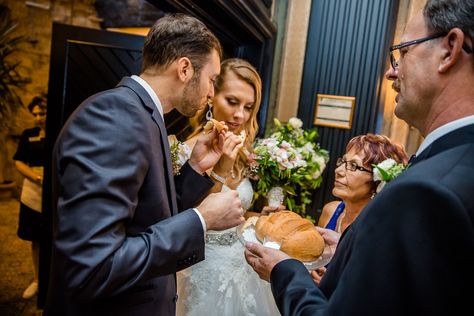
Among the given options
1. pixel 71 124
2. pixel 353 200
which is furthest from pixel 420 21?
pixel 353 200

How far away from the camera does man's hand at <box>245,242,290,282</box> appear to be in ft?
3.74

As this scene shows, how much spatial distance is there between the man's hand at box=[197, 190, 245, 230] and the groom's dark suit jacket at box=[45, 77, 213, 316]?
88 millimetres

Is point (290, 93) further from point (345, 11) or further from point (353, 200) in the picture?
point (353, 200)

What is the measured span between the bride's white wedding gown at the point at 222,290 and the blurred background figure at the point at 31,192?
1856 millimetres

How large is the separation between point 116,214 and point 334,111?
3.12 meters

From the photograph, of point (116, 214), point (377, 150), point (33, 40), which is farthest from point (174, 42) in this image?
point (33, 40)

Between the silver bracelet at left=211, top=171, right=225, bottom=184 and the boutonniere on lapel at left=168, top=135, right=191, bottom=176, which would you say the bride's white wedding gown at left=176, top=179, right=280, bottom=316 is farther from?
the boutonniere on lapel at left=168, top=135, right=191, bottom=176

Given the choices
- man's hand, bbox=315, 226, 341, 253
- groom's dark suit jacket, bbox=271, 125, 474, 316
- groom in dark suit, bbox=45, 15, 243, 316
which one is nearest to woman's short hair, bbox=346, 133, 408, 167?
man's hand, bbox=315, 226, 341, 253

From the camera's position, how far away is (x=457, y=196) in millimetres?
618

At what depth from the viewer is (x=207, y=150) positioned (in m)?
1.86

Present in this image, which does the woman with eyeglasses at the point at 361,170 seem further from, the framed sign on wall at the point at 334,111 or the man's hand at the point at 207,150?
the framed sign on wall at the point at 334,111

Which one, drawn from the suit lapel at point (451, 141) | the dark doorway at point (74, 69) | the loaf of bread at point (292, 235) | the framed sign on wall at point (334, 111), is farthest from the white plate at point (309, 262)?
the framed sign on wall at point (334, 111)

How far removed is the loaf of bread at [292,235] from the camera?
1582mm

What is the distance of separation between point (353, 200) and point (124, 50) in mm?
2182
